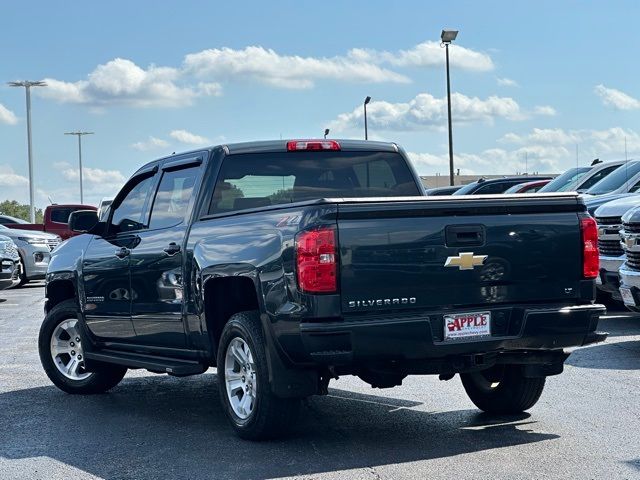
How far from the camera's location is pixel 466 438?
7172 mm

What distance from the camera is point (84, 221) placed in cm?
945

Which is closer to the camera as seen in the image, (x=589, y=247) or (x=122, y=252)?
(x=589, y=247)

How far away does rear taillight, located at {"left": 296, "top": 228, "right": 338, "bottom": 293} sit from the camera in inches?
252

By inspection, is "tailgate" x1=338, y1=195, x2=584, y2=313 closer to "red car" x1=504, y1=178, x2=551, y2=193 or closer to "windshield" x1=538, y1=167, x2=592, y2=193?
"windshield" x1=538, y1=167, x2=592, y2=193

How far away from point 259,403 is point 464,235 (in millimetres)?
1615

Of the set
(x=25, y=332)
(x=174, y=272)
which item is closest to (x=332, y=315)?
(x=174, y=272)

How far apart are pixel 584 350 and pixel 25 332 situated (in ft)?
24.1

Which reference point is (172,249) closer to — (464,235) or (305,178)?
(305,178)

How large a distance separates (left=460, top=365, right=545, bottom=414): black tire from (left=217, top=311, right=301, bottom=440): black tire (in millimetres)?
1615

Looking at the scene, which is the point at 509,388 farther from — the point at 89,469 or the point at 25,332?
the point at 25,332

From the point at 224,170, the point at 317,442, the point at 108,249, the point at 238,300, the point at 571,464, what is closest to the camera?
the point at 571,464

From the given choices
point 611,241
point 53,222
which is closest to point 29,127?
point 53,222

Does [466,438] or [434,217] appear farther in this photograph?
[466,438]

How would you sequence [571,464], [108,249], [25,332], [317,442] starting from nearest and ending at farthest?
[571,464] < [317,442] < [108,249] < [25,332]
